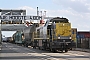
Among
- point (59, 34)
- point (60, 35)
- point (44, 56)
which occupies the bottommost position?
point (44, 56)

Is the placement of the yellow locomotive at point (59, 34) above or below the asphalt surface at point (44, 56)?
above

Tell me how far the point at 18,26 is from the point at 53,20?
4950cm

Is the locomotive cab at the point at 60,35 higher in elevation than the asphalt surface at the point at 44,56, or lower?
higher

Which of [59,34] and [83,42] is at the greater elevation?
[59,34]

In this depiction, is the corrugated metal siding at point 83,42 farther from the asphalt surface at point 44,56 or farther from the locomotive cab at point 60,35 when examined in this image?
the asphalt surface at point 44,56

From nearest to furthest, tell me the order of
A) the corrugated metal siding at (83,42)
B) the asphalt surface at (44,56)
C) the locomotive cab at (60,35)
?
the asphalt surface at (44,56) < the locomotive cab at (60,35) < the corrugated metal siding at (83,42)

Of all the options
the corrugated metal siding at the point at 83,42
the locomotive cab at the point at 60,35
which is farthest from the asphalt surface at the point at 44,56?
the corrugated metal siding at the point at 83,42

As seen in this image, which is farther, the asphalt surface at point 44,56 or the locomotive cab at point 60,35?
the locomotive cab at point 60,35

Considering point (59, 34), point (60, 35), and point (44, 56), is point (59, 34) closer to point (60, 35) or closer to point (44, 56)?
point (60, 35)

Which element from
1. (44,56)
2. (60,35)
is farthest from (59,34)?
(44,56)

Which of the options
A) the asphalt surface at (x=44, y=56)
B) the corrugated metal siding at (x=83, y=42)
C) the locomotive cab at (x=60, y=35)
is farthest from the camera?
the corrugated metal siding at (x=83, y=42)

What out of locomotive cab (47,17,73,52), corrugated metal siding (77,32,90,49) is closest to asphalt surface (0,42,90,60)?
locomotive cab (47,17,73,52)

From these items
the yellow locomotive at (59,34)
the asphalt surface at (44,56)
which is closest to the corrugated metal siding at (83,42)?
the yellow locomotive at (59,34)

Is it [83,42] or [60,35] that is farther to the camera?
[83,42]
